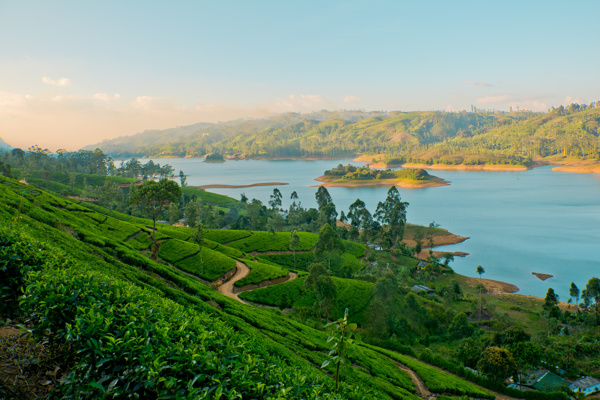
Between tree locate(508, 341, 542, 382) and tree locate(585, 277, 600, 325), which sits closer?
tree locate(508, 341, 542, 382)

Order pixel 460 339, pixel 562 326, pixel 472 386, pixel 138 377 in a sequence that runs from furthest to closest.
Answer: pixel 562 326 < pixel 460 339 < pixel 472 386 < pixel 138 377

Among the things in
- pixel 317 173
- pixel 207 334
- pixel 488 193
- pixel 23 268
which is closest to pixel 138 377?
pixel 207 334

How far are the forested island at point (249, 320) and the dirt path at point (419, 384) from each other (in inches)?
4.5

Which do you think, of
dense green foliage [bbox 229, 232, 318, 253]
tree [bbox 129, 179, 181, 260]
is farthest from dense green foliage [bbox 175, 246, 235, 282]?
dense green foliage [bbox 229, 232, 318, 253]

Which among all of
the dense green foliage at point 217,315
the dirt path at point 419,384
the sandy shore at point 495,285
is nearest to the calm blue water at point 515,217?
the sandy shore at point 495,285

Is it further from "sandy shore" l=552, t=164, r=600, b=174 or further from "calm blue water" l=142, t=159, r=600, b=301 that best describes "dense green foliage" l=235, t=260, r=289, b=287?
"sandy shore" l=552, t=164, r=600, b=174

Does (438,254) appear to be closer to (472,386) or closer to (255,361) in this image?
(472,386)

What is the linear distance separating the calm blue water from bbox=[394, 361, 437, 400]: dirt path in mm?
37932

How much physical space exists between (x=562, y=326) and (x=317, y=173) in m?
150

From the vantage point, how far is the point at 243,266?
3512 centimetres

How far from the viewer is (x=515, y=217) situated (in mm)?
87500

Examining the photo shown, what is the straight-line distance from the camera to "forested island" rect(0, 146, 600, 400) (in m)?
5.05

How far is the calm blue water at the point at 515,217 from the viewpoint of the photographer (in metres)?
56.4

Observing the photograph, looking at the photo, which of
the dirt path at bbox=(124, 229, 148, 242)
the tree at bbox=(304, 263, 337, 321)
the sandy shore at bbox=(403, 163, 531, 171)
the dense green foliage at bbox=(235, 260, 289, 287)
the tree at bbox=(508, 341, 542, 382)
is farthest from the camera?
the sandy shore at bbox=(403, 163, 531, 171)
